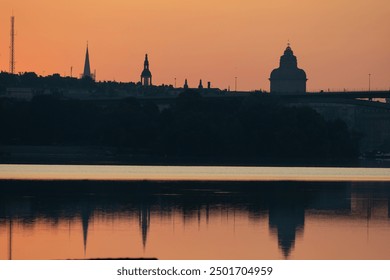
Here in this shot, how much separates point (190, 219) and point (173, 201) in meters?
8.94

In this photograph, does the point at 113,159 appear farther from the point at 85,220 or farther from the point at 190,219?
the point at 85,220

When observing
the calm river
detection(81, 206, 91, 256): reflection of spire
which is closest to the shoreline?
the calm river

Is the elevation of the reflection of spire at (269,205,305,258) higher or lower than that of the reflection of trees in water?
lower

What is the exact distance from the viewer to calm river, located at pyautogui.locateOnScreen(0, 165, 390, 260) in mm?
37031

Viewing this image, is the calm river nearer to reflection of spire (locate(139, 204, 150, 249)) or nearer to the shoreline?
reflection of spire (locate(139, 204, 150, 249))

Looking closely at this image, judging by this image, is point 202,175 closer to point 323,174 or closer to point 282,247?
point 323,174

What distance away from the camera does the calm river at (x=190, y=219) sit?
3703 cm

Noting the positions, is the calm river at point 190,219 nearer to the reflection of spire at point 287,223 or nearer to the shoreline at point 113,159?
the reflection of spire at point 287,223

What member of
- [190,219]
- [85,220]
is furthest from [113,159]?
[85,220]

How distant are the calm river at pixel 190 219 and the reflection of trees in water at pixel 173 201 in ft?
0.14

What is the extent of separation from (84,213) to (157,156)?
83.6 meters
